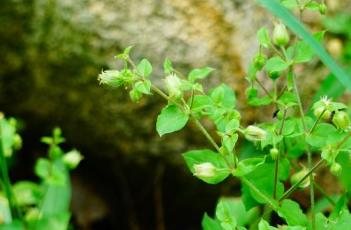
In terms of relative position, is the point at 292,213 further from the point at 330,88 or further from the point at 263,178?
the point at 330,88

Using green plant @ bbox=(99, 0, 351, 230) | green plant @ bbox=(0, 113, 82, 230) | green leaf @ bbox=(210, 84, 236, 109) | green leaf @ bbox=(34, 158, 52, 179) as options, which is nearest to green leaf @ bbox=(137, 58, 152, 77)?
green plant @ bbox=(99, 0, 351, 230)

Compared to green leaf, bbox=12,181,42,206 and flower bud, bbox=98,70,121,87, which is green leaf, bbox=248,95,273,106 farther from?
green leaf, bbox=12,181,42,206

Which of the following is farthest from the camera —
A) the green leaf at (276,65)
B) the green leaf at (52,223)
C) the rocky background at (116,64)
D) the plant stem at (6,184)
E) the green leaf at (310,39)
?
the rocky background at (116,64)

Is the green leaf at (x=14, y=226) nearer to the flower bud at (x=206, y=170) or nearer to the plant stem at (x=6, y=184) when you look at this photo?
the plant stem at (x=6, y=184)

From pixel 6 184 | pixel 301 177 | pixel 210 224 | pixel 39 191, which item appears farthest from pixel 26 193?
pixel 301 177

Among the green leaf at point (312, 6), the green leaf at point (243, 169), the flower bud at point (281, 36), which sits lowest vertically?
the green leaf at point (243, 169)

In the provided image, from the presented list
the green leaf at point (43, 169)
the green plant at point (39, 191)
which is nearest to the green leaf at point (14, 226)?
the green plant at point (39, 191)
